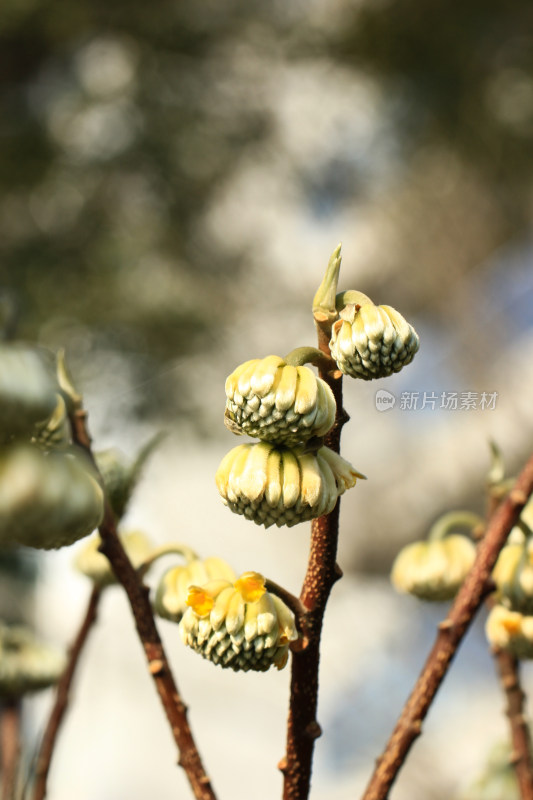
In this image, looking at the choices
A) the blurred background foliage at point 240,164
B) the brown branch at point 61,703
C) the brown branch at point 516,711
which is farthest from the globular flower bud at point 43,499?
the blurred background foliage at point 240,164

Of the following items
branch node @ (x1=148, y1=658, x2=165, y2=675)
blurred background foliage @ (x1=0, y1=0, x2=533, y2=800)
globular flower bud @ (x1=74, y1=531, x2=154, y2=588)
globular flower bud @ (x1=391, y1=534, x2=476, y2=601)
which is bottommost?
branch node @ (x1=148, y1=658, x2=165, y2=675)

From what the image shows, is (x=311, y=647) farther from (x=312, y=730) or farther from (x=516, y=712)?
(x=516, y=712)

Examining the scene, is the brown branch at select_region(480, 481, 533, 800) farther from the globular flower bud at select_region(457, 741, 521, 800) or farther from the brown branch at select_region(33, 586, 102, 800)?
the brown branch at select_region(33, 586, 102, 800)

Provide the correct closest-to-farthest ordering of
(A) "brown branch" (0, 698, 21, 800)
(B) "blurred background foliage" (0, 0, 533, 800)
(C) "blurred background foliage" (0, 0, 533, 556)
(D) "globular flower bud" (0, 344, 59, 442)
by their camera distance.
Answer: (D) "globular flower bud" (0, 344, 59, 442) → (A) "brown branch" (0, 698, 21, 800) → (B) "blurred background foliage" (0, 0, 533, 800) → (C) "blurred background foliage" (0, 0, 533, 556)

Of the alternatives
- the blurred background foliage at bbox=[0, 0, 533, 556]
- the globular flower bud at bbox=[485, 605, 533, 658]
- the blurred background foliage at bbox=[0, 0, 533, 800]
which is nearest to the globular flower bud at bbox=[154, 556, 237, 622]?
the globular flower bud at bbox=[485, 605, 533, 658]

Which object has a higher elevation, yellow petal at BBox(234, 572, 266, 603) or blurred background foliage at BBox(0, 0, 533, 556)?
blurred background foliage at BBox(0, 0, 533, 556)

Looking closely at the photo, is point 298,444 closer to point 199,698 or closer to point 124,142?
point 199,698

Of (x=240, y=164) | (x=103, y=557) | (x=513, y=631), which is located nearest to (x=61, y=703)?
(x=103, y=557)

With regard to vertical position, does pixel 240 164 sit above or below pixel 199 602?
above
